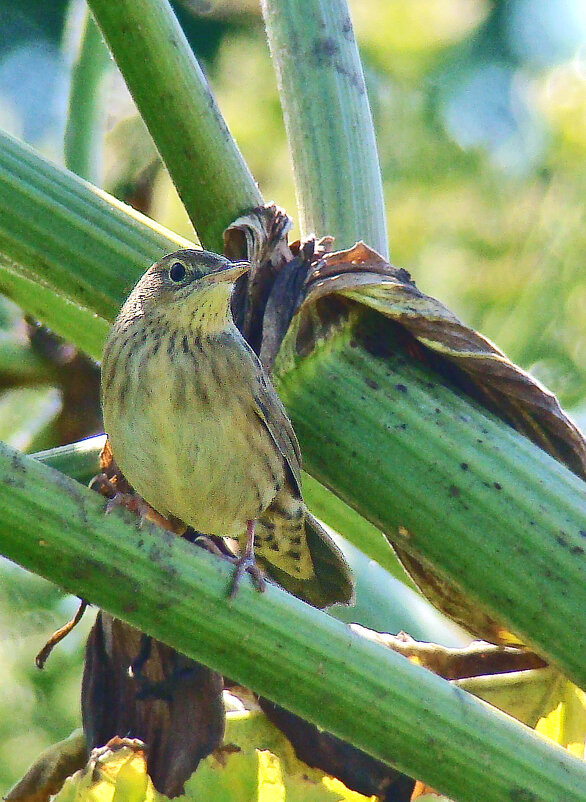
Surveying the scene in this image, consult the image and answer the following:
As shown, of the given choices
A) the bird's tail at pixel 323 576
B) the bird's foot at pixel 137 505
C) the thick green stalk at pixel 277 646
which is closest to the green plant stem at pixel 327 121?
the bird's foot at pixel 137 505

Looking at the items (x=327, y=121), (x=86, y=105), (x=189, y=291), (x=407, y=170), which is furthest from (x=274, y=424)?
(x=407, y=170)

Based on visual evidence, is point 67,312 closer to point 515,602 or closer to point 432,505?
point 432,505

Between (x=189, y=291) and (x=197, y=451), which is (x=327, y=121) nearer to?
(x=189, y=291)

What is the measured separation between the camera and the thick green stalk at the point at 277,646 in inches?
46.7

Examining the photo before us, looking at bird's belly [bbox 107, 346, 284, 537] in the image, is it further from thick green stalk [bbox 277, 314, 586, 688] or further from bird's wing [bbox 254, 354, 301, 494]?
thick green stalk [bbox 277, 314, 586, 688]

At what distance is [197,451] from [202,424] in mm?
55

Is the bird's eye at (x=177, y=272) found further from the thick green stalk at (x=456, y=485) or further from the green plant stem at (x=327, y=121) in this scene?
the thick green stalk at (x=456, y=485)

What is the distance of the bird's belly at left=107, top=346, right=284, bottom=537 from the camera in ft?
6.88

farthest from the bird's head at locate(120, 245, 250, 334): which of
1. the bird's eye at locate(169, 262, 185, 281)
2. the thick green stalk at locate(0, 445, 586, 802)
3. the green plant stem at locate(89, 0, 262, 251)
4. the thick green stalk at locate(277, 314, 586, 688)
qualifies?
the thick green stalk at locate(0, 445, 586, 802)

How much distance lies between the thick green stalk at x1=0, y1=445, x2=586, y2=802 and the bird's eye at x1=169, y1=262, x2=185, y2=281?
2.56 ft

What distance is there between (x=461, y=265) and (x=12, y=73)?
1.66m

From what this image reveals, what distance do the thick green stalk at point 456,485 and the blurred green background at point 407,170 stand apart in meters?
0.86

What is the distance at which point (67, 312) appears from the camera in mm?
2020

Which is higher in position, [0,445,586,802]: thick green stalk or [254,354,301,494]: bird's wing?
[254,354,301,494]: bird's wing
